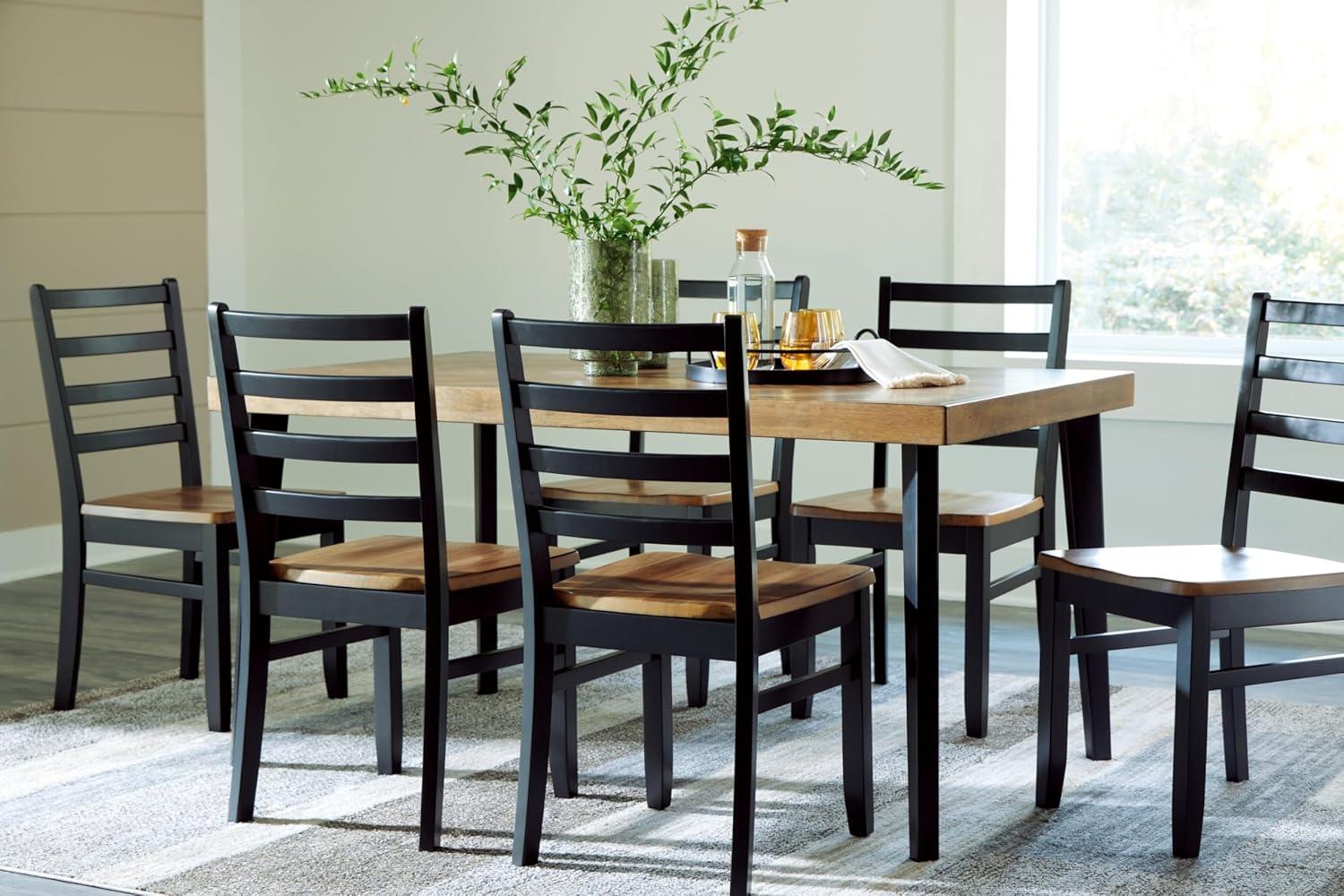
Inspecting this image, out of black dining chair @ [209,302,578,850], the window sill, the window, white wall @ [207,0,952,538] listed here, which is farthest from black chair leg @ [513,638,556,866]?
the window

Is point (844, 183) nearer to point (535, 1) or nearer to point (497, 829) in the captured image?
point (535, 1)

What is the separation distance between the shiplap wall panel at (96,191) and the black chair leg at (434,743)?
3.10m

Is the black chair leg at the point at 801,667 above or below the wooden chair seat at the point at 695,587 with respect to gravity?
below

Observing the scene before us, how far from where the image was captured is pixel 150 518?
3.59 metres

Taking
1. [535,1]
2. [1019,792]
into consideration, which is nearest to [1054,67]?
[535,1]

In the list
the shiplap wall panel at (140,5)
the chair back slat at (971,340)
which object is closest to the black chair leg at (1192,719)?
the chair back slat at (971,340)

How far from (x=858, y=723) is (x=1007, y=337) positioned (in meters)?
1.22

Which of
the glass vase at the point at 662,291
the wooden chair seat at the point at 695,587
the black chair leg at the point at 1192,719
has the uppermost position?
the glass vase at the point at 662,291

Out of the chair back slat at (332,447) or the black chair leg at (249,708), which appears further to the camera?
the black chair leg at (249,708)

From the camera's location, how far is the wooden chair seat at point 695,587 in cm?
254

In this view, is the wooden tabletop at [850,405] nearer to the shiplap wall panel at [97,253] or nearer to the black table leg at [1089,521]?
the black table leg at [1089,521]

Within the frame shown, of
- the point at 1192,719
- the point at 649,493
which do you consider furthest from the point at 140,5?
the point at 1192,719

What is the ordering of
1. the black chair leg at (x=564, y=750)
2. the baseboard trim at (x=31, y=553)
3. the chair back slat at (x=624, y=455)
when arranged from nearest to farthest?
1. the chair back slat at (x=624, y=455)
2. the black chair leg at (x=564, y=750)
3. the baseboard trim at (x=31, y=553)

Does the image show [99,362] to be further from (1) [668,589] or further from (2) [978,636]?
(1) [668,589]
